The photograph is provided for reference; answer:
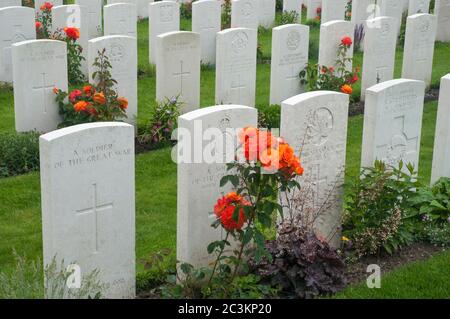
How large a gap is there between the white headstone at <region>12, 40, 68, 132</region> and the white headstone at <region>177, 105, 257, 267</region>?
12.4ft

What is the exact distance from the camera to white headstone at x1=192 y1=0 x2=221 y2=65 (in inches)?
523

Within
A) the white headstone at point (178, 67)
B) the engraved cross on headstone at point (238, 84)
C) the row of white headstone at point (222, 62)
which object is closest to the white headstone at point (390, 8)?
the row of white headstone at point (222, 62)

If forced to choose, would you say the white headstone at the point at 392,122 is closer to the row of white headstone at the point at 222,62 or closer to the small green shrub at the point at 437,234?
the small green shrub at the point at 437,234

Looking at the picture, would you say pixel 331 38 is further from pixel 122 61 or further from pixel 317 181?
pixel 317 181

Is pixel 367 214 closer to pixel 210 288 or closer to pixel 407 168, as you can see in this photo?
pixel 407 168

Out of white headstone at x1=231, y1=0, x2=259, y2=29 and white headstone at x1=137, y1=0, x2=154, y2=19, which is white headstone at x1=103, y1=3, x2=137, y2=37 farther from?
white headstone at x1=137, y1=0, x2=154, y2=19

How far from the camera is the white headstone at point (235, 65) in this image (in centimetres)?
1038

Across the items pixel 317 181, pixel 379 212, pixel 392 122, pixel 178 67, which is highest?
pixel 178 67

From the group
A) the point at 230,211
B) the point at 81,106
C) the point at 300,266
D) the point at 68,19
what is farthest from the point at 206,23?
the point at 230,211

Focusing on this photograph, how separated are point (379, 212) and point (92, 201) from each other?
94.4 inches

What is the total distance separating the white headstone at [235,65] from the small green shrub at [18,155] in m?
2.74

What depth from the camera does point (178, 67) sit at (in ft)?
33.8

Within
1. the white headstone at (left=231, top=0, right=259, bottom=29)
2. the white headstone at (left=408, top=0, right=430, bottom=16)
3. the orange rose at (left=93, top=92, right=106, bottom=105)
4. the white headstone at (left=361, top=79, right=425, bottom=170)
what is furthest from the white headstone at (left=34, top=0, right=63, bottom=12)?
the white headstone at (left=361, top=79, right=425, bottom=170)

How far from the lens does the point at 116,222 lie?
5844mm
